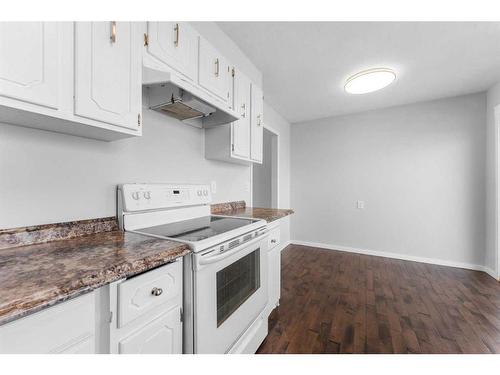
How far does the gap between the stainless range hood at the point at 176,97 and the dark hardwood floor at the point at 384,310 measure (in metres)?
1.71

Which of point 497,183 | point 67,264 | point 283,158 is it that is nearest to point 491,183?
point 497,183

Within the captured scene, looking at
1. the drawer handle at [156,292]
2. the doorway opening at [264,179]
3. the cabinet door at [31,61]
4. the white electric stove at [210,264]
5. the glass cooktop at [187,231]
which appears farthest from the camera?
the doorway opening at [264,179]

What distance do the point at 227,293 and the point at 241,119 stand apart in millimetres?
1429

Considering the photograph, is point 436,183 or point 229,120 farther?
point 436,183

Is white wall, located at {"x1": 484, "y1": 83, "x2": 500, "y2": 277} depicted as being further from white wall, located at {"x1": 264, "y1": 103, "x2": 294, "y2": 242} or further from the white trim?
white wall, located at {"x1": 264, "y1": 103, "x2": 294, "y2": 242}

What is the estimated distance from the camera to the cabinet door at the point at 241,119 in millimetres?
1876

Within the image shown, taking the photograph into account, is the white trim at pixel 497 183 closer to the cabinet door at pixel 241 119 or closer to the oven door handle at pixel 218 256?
the cabinet door at pixel 241 119

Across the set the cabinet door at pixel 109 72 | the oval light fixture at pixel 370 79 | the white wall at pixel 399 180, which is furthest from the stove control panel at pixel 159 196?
the white wall at pixel 399 180

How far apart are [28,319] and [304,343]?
5.26 ft

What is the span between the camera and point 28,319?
530 millimetres

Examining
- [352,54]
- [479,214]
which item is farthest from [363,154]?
[352,54]

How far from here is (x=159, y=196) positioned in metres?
1.42

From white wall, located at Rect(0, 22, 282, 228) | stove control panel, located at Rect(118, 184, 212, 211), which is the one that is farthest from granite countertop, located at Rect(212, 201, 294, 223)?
white wall, located at Rect(0, 22, 282, 228)
